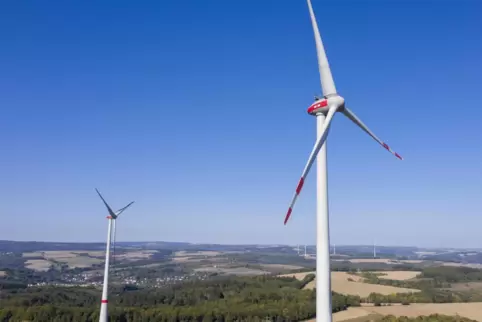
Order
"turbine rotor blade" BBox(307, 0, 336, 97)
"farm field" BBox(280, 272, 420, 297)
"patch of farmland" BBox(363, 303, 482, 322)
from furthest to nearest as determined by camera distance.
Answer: "farm field" BBox(280, 272, 420, 297)
"patch of farmland" BBox(363, 303, 482, 322)
"turbine rotor blade" BBox(307, 0, 336, 97)

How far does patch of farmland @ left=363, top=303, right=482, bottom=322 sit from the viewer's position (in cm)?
10075

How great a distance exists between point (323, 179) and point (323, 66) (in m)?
9.04

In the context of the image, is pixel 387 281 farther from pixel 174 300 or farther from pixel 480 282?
pixel 174 300

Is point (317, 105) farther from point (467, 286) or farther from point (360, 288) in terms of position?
point (467, 286)

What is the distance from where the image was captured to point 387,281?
18088cm

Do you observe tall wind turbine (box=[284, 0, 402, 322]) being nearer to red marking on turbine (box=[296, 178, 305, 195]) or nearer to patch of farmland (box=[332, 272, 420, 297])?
red marking on turbine (box=[296, 178, 305, 195])

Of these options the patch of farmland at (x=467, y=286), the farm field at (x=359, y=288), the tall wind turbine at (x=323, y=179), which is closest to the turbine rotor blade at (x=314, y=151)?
the tall wind turbine at (x=323, y=179)

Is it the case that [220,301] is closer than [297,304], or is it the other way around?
[297,304]

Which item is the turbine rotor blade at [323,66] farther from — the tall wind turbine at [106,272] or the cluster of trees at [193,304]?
the cluster of trees at [193,304]

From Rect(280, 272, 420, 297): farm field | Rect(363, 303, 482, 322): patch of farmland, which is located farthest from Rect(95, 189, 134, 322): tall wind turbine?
Rect(280, 272, 420, 297): farm field

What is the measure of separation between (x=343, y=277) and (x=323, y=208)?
171 meters

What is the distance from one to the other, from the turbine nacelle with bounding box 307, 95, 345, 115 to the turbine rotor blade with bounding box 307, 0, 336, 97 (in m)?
0.90

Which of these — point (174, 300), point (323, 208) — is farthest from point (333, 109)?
point (174, 300)

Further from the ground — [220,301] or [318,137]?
[318,137]
